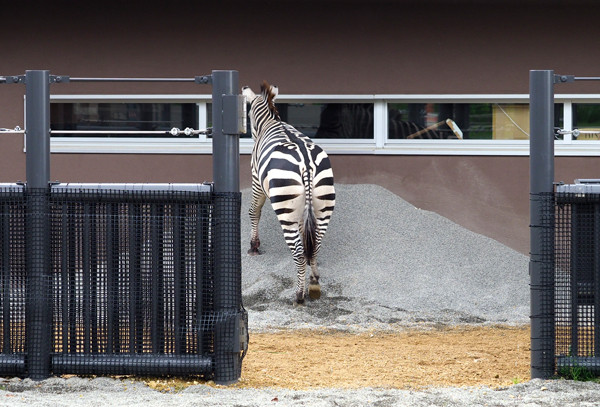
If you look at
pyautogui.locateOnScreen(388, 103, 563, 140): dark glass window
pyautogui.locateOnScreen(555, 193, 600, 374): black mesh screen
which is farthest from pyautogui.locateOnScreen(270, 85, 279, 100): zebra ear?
pyautogui.locateOnScreen(555, 193, 600, 374): black mesh screen

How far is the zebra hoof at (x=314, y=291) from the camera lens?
10.2 metres

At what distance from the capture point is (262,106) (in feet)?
38.0

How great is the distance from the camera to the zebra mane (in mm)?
11300

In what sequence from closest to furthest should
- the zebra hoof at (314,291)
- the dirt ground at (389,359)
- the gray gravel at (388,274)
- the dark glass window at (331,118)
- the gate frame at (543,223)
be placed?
the gate frame at (543,223) → the dirt ground at (389,359) → the gray gravel at (388,274) → the zebra hoof at (314,291) → the dark glass window at (331,118)

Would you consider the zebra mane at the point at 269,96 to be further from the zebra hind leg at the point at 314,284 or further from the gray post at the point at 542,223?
the gray post at the point at 542,223

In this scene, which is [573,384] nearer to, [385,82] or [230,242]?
[230,242]

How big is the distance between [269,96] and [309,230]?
81.8 inches

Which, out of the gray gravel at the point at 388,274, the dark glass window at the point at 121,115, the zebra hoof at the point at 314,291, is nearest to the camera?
the gray gravel at the point at 388,274

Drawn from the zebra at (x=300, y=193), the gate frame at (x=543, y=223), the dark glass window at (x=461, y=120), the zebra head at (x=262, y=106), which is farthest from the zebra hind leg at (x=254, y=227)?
the gate frame at (x=543, y=223)

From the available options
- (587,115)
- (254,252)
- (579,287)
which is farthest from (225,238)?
(587,115)

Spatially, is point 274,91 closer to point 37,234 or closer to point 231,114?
point 231,114

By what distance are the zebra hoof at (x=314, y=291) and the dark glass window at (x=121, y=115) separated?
3.20m

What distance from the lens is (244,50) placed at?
1201 cm

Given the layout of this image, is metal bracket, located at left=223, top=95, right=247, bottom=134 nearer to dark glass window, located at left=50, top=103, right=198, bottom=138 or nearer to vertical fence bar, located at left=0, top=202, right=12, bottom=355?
vertical fence bar, located at left=0, top=202, right=12, bottom=355
